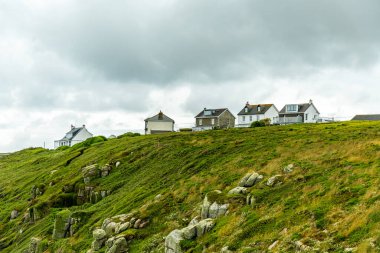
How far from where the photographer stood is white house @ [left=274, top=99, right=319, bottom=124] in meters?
133

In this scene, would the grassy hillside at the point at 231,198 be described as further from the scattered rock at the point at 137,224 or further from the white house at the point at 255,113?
the white house at the point at 255,113

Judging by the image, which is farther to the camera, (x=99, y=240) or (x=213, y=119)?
(x=213, y=119)

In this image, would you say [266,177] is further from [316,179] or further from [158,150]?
[158,150]

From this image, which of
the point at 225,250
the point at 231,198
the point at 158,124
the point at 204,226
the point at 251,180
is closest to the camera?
the point at 225,250

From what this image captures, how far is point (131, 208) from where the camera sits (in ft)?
149

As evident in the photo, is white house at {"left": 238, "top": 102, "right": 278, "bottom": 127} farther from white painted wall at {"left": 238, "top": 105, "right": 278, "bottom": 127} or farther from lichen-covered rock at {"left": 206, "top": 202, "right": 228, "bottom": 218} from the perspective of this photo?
lichen-covered rock at {"left": 206, "top": 202, "right": 228, "bottom": 218}

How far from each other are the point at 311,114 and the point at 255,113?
19470 millimetres

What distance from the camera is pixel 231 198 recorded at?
3362 cm

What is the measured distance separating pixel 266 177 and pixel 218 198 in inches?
217

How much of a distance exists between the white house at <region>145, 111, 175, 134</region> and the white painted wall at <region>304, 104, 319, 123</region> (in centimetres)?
5276

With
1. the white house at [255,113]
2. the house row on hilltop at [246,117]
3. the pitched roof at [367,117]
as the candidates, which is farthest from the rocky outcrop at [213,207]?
the pitched roof at [367,117]

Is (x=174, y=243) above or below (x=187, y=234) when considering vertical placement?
below

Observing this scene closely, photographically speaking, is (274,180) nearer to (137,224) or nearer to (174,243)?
(174,243)

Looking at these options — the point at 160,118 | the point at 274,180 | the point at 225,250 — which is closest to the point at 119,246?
the point at 225,250
